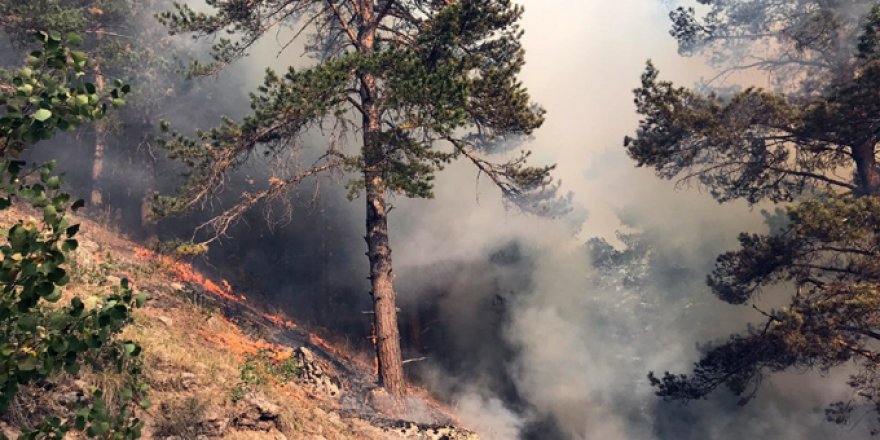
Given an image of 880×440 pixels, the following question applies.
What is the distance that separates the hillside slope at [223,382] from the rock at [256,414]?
0.04 ft

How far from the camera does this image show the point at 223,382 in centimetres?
694

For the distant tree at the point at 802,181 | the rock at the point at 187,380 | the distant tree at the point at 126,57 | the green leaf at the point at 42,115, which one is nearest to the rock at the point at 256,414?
the rock at the point at 187,380

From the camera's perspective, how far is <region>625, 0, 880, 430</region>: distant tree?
855cm

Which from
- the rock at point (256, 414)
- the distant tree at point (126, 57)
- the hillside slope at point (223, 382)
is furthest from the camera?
the distant tree at point (126, 57)

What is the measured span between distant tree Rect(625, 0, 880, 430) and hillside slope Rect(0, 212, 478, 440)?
5.63 metres

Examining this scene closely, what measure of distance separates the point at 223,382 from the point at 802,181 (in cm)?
1084

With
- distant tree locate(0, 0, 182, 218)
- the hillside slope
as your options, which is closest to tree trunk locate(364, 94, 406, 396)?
the hillside slope

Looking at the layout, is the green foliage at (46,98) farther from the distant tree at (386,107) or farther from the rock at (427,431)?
the rock at (427,431)

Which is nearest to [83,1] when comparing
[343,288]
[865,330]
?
[343,288]

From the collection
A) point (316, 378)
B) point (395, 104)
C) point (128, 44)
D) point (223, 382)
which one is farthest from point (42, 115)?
point (128, 44)

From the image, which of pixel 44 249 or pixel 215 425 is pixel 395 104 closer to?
pixel 215 425

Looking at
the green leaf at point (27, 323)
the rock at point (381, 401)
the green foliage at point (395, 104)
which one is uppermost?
the green foliage at point (395, 104)

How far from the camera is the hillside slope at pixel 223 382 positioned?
583 centimetres

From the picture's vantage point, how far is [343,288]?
2084 cm
